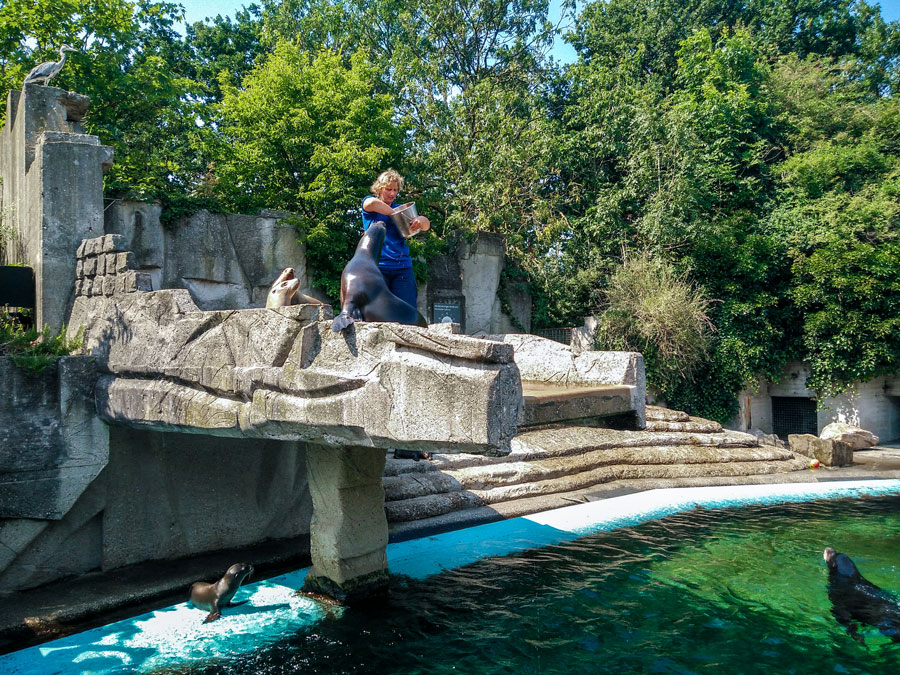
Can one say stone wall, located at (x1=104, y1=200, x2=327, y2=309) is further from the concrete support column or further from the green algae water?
the green algae water

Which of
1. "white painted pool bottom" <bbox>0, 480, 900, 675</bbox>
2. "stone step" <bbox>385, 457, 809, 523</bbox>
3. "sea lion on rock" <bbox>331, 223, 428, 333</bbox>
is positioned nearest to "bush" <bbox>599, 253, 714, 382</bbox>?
"stone step" <bbox>385, 457, 809, 523</bbox>

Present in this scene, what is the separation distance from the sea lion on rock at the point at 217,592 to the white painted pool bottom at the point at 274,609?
0.09 m

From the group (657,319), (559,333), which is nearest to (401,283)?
(657,319)

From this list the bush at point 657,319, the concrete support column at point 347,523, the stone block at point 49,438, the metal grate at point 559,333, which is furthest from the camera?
the metal grate at point 559,333

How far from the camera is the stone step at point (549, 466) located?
26.1 feet

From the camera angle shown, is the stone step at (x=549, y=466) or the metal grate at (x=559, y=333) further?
the metal grate at (x=559, y=333)

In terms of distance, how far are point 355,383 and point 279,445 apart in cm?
368

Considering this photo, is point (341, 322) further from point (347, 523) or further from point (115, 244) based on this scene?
point (115, 244)

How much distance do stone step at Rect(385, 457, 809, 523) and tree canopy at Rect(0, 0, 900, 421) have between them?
4.46 metres

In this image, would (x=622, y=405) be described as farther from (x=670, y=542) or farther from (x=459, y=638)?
(x=459, y=638)

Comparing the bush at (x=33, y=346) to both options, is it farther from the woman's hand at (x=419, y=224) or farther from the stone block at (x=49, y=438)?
the woman's hand at (x=419, y=224)

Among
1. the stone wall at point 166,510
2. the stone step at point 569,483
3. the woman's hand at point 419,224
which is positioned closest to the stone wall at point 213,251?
the stone wall at point 166,510

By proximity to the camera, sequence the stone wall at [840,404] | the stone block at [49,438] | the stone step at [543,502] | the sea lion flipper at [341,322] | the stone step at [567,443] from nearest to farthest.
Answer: the sea lion flipper at [341,322] → the stone block at [49,438] → the stone step at [543,502] → the stone step at [567,443] → the stone wall at [840,404]

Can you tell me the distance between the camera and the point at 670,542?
23.3 feet
